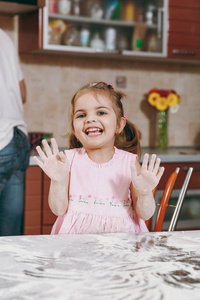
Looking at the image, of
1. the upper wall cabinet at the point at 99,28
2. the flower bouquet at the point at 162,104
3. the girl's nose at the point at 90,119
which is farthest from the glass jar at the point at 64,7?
the girl's nose at the point at 90,119

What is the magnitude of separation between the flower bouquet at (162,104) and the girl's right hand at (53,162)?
208 centimetres

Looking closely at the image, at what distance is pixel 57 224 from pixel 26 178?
1.10 m

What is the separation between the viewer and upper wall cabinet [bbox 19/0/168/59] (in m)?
2.85

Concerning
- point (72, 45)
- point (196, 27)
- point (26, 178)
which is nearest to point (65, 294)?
point (26, 178)

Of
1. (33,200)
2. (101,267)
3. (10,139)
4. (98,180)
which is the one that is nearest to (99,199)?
(98,180)

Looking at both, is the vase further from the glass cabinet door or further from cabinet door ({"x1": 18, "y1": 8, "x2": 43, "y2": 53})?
cabinet door ({"x1": 18, "y1": 8, "x2": 43, "y2": 53})

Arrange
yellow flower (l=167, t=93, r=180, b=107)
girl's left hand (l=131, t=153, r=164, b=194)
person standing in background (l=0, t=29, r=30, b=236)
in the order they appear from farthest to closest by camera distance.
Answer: yellow flower (l=167, t=93, r=180, b=107) < person standing in background (l=0, t=29, r=30, b=236) < girl's left hand (l=131, t=153, r=164, b=194)

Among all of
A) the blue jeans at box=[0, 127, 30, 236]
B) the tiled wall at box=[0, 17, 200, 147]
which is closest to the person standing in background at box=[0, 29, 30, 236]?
the blue jeans at box=[0, 127, 30, 236]

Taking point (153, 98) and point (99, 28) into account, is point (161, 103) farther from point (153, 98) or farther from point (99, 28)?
point (99, 28)

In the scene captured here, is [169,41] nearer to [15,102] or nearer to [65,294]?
[15,102]

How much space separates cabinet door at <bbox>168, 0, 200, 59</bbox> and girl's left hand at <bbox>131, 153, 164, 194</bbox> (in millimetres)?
1979

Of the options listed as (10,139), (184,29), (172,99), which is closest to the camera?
(10,139)

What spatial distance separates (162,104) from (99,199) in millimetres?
1894

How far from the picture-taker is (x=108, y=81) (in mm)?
3369
